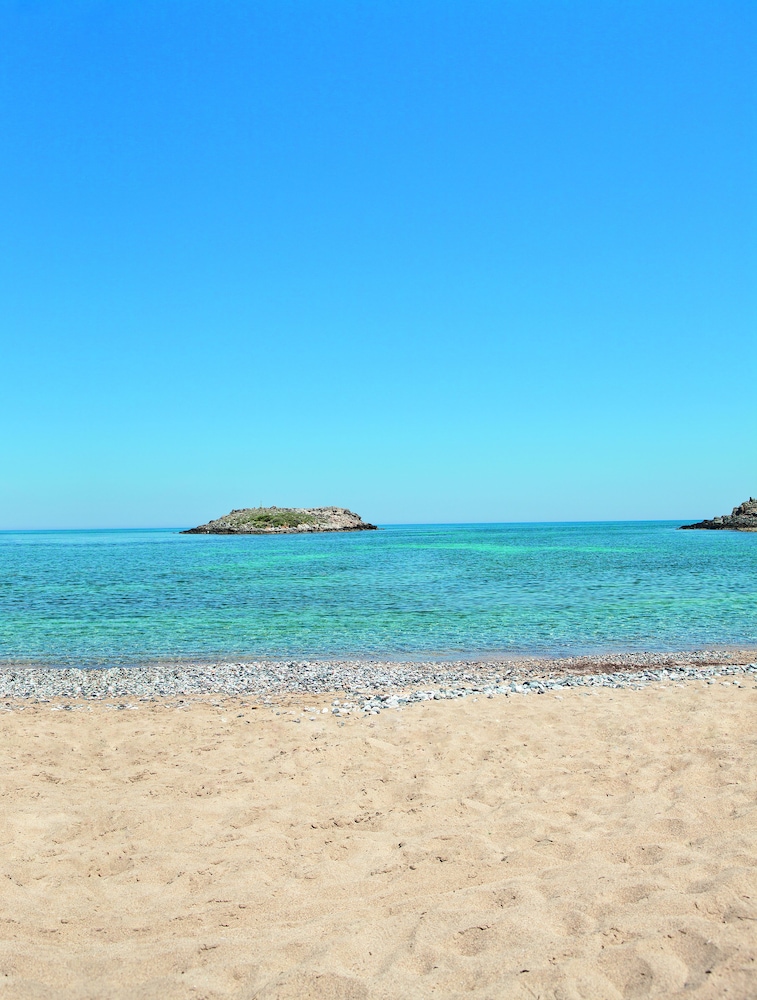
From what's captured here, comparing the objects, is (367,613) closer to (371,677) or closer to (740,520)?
(371,677)

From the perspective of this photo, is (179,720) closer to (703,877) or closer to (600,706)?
(600,706)

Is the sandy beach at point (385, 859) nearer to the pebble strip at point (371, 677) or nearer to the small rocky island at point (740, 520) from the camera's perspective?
the pebble strip at point (371, 677)

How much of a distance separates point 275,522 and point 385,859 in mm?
147348

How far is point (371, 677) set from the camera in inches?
619

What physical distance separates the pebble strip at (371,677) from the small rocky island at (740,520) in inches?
5128

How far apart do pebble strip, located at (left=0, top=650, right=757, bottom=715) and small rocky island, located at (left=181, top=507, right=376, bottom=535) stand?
5206 inches

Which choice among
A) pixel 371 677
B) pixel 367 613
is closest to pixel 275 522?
pixel 367 613

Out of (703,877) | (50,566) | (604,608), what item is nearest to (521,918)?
(703,877)

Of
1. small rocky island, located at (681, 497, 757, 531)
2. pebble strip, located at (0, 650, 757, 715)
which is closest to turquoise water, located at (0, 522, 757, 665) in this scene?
pebble strip, located at (0, 650, 757, 715)

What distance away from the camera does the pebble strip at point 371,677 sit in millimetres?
14023

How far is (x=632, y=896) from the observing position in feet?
17.0

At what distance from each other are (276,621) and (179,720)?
43.5ft

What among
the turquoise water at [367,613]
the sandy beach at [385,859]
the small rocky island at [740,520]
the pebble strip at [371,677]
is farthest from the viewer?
the small rocky island at [740,520]

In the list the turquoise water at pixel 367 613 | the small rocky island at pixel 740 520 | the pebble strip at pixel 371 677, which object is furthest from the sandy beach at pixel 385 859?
the small rocky island at pixel 740 520
